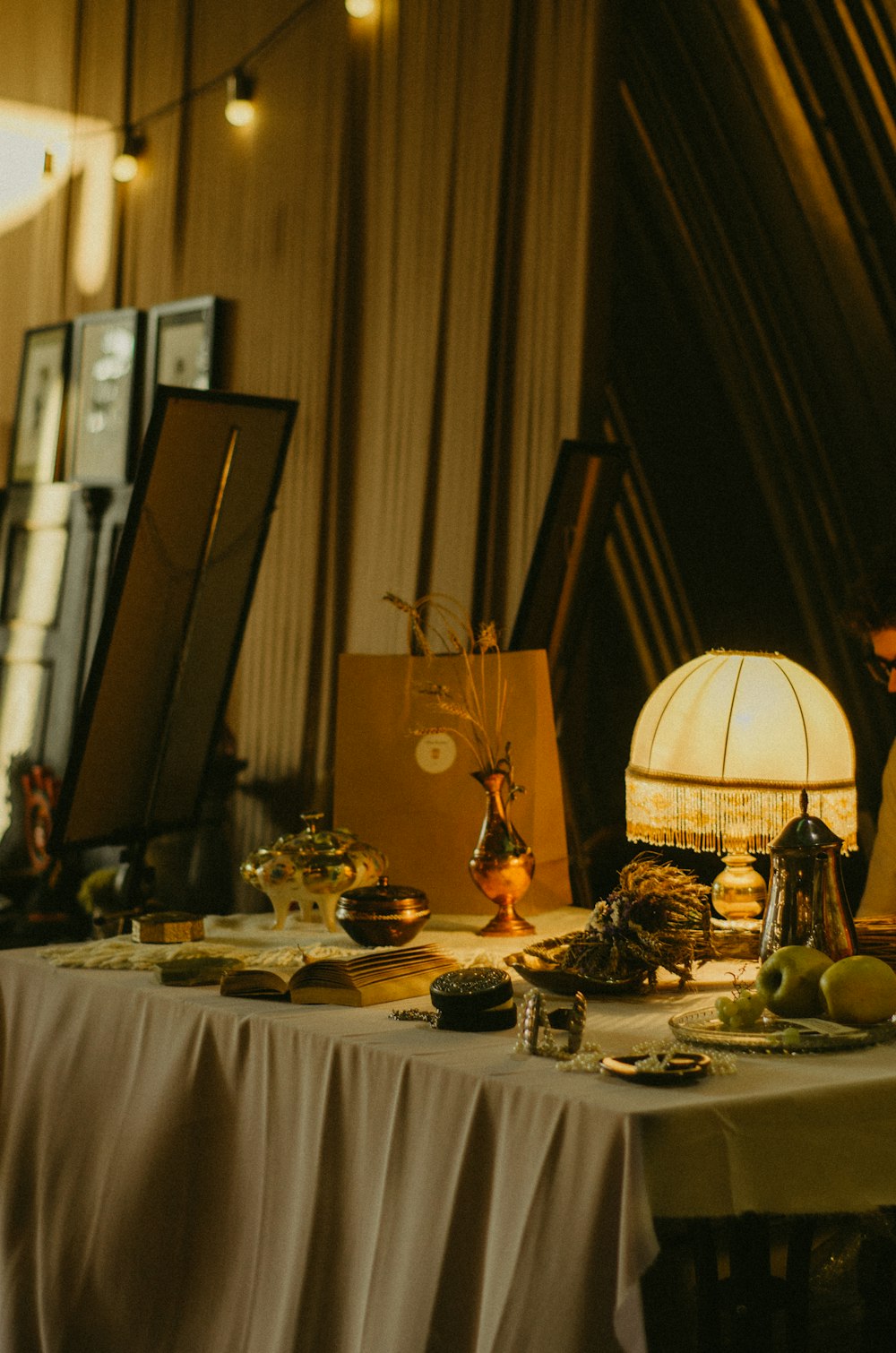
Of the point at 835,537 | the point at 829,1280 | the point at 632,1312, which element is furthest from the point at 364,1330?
the point at 835,537

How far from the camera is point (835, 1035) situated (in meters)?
1.77

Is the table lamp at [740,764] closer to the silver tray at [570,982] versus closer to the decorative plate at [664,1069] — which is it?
the silver tray at [570,982]

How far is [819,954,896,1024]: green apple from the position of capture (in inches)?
71.7

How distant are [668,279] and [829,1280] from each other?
2.20 meters

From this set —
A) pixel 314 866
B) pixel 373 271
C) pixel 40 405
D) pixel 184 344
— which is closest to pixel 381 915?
pixel 314 866

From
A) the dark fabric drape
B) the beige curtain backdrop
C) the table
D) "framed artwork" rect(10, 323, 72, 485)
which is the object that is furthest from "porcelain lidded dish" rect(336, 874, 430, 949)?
"framed artwork" rect(10, 323, 72, 485)

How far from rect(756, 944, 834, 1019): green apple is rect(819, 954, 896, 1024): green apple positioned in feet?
0.11

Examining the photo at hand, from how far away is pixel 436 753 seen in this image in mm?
2906

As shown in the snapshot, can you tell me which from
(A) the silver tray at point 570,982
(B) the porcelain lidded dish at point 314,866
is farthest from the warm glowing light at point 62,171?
(A) the silver tray at point 570,982

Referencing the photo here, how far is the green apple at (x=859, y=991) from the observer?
1.82 m

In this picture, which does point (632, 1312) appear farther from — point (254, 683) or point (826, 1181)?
point (254, 683)

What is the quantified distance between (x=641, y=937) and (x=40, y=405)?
4291 mm

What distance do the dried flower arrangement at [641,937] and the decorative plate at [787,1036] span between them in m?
0.27

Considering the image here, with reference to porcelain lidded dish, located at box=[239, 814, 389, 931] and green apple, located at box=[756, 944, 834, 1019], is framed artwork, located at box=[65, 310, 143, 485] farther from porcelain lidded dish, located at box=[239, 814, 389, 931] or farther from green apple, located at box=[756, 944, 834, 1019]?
green apple, located at box=[756, 944, 834, 1019]
